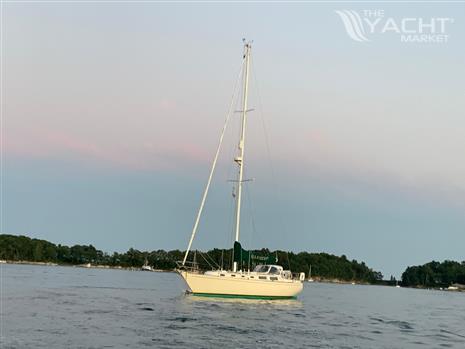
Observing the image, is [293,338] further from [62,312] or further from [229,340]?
[62,312]

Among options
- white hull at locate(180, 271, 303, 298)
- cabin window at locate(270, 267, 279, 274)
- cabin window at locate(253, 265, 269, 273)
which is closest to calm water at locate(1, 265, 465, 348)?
white hull at locate(180, 271, 303, 298)

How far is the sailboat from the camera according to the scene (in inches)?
1876

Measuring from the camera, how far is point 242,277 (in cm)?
4834

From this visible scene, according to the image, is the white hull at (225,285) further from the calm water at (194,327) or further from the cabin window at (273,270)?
the cabin window at (273,270)

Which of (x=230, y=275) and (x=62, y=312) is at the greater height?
(x=230, y=275)

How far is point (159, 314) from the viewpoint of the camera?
38.2 metres

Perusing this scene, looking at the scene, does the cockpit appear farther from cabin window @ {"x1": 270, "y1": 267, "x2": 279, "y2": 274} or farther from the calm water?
the calm water

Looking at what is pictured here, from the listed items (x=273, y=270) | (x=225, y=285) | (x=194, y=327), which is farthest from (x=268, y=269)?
(x=194, y=327)

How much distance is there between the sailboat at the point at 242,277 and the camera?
156ft

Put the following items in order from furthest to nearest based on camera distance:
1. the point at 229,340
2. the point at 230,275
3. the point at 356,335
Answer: the point at 230,275, the point at 356,335, the point at 229,340

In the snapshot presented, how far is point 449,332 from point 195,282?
66.8 feet

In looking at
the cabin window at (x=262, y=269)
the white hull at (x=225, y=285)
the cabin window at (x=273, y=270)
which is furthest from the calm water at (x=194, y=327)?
the cabin window at (x=262, y=269)

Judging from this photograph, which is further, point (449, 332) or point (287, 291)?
point (287, 291)

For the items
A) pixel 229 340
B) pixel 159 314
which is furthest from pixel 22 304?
pixel 229 340
